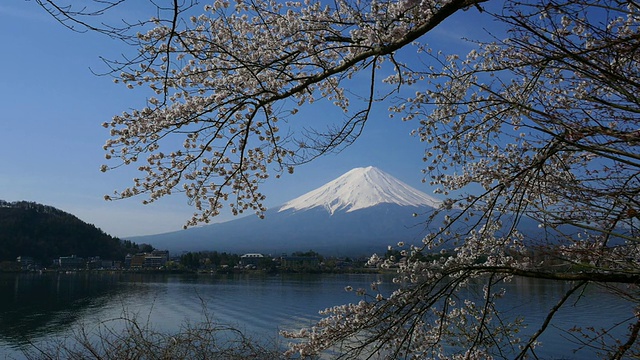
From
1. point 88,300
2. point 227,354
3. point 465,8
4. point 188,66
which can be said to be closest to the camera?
point 465,8

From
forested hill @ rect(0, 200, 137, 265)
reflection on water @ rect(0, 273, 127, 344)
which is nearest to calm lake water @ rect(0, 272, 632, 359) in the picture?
reflection on water @ rect(0, 273, 127, 344)

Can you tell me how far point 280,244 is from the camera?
77.0 m

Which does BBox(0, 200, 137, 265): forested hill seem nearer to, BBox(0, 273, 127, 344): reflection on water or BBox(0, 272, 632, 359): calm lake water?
BBox(0, 273, 127, 344): reflection on water

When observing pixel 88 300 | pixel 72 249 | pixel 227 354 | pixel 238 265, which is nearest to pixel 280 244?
pixel 238 265

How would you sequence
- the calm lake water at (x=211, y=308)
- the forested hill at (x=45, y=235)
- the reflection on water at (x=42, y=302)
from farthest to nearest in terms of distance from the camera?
the forested hill at (x=45, y=235) < the reflection on water at (x=42, y=302) < the calm lake water at (x=211, y=308)

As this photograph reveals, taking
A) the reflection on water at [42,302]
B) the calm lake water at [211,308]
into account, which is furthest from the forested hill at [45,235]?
A: the calm lake water at [211,308]

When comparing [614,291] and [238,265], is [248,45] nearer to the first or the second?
[614,291]

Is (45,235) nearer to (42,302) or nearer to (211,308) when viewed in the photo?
(42,302)

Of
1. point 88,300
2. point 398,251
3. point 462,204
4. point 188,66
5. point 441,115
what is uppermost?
point 188,66

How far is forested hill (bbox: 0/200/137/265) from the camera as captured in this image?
135ft

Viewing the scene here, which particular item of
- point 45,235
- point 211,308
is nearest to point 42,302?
point 211,308

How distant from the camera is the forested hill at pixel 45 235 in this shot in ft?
135

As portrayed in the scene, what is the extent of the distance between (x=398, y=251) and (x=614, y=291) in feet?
5.54

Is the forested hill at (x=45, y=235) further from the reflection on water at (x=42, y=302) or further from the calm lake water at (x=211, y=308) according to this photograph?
the calm lake water at (x=211, y=308)
